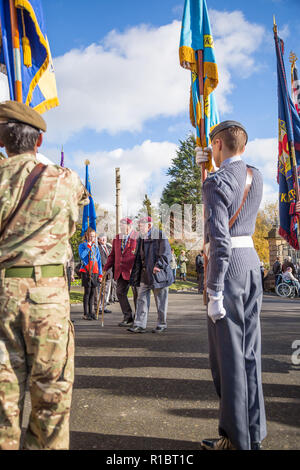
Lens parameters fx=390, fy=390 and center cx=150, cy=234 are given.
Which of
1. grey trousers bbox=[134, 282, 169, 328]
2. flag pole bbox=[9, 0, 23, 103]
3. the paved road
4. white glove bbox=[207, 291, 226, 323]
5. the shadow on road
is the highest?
flag pole bbox=[9, 0, 23, 103]

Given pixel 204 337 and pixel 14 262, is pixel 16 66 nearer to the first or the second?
pixel 14 262

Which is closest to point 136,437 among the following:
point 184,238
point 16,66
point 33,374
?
point 33,374

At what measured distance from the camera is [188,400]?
141 inches

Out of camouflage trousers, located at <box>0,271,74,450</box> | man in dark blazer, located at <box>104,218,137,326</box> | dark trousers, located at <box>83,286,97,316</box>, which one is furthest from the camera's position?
dark trousers, located at <box>83,286,97,316</box>

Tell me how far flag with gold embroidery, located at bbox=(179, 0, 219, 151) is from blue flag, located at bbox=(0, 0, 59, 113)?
179cm

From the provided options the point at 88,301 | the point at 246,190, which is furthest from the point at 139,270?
the point at 246,190

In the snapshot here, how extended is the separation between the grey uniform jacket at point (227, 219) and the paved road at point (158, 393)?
4.08 feet

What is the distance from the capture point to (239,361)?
7.89ft

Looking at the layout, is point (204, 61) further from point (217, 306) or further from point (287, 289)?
point (287, 289)

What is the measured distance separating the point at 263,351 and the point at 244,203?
A: 358cm

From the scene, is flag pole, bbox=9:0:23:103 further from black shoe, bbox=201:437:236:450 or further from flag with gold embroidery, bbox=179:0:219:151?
black shoe, bbox=201:437:236:450

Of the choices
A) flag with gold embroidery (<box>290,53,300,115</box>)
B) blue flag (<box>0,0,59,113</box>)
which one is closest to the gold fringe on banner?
blue flag (<box>0,0,59,113</box>)

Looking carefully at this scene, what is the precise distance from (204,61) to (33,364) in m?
4.53

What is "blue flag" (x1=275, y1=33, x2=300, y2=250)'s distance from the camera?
5.54 m
